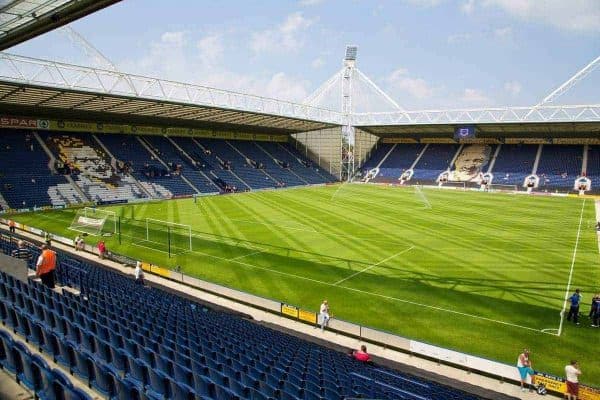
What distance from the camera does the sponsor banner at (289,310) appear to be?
16.4 metres

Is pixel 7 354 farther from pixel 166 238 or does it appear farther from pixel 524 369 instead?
pixel 166 238

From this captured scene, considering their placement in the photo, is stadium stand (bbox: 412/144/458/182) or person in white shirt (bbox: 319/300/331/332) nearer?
person in white shirt (bbox: 319/300/331/332)

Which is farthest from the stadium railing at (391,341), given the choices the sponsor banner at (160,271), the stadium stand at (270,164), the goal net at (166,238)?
the stadium stand at (270,164)

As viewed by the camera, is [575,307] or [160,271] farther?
[160,271]

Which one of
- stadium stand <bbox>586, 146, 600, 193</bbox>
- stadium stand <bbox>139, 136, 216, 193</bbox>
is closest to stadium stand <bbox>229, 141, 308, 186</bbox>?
stadium stand <bbox>139, 136, 216, 193</bbox>

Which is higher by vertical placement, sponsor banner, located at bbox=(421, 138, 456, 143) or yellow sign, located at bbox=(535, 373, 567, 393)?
sponsor banner, located at bbox=(421, 138, 456, 143)

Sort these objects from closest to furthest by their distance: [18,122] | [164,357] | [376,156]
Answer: [164,357]
[18,122]
[376,156]

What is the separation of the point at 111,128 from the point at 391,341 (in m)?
56.3

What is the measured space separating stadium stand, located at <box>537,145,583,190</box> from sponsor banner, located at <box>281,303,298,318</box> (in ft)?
201

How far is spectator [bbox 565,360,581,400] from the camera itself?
433 inches

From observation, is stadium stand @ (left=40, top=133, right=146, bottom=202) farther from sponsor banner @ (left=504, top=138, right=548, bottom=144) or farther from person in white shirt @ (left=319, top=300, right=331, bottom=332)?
sponsor banner @ (left=504, top=138, right=548, bottom=144)

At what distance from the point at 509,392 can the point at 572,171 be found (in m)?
65.4

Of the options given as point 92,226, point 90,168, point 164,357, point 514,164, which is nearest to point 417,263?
point 164,357

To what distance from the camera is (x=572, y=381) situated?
11.1 m
